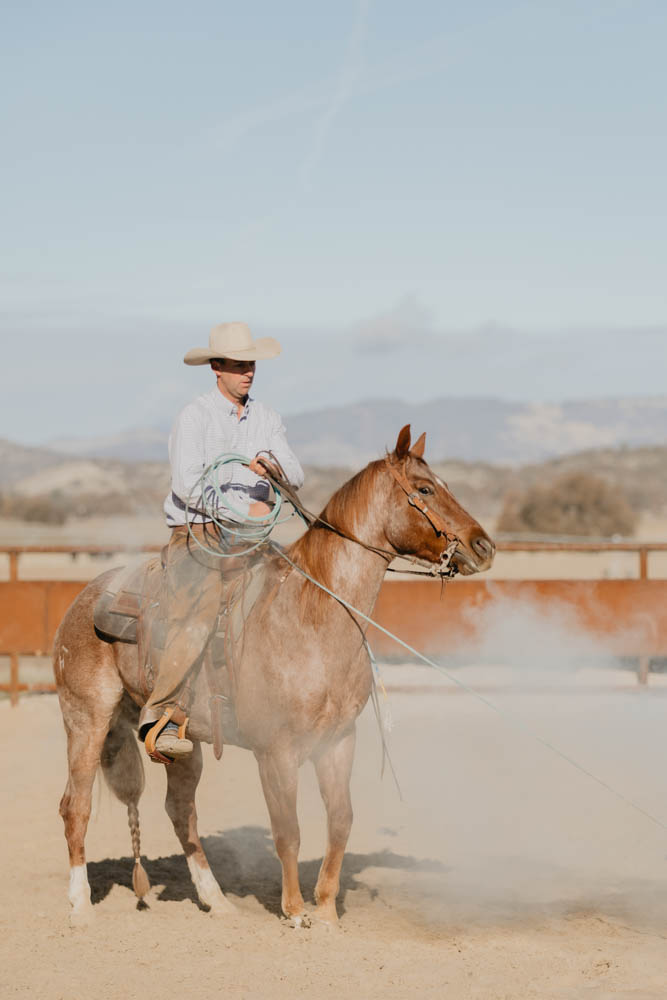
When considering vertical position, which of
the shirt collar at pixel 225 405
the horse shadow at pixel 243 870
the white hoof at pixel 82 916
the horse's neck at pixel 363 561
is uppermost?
the shirt collar at pixel 225 405

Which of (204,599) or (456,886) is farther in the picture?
(456,886)

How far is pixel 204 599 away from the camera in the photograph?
5.44 meters

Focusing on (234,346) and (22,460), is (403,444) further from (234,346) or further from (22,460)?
(22,460)

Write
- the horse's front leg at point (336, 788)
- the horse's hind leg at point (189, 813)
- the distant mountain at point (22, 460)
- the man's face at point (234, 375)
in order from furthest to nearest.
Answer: the distant mountain at point (22, 460)
the horse's hind leg at point (189, 813)
the man's face at point (234, 375)
the horse's front leg at point (336, 788)

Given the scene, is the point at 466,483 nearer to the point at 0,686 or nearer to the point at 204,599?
the point at 0,686

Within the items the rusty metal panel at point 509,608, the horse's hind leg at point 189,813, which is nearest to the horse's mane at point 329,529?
the horse's hind leg at point 189,813

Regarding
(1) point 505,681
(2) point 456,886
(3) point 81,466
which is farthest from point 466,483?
(2) point 456,886

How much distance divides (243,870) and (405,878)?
0.95 meters

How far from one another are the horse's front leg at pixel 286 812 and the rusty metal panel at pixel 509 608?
5.70m

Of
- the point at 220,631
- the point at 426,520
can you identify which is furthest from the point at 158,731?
the point at 426,520

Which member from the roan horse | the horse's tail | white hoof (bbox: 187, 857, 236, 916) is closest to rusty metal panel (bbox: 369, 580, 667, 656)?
the horse's tail

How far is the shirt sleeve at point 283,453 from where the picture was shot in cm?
557

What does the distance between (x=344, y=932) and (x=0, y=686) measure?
6596 millimetres

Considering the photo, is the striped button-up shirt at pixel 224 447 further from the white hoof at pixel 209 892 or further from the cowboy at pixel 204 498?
the white hoof at pixel 209 892
